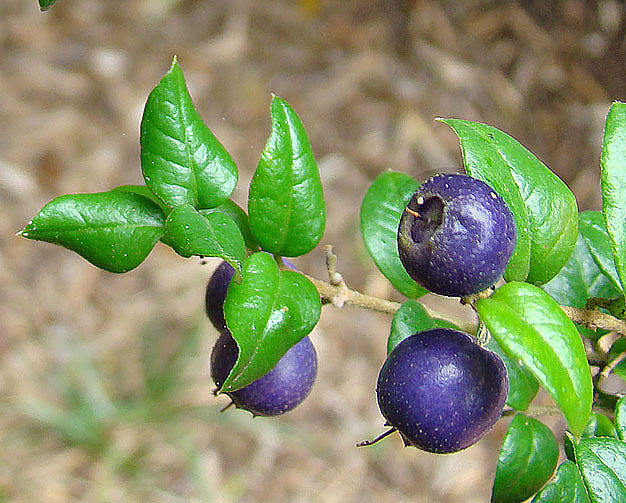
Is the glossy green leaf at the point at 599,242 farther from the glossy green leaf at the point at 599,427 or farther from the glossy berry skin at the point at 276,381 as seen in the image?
the glossy berry skin at the point at 276,381

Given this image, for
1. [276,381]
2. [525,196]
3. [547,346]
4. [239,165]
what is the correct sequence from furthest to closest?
[239,165] < [276,381] < [525,196] < [547,346]

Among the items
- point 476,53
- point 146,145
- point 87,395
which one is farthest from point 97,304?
point 146,145

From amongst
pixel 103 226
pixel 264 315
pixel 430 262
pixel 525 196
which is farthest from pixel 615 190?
pixel 103 226

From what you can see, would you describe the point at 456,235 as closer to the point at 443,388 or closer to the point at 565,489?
the point at 443,388

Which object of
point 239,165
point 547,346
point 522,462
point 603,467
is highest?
point 547,346

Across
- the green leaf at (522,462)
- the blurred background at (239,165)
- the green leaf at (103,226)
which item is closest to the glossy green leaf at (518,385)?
the green leaf at (522,462)
